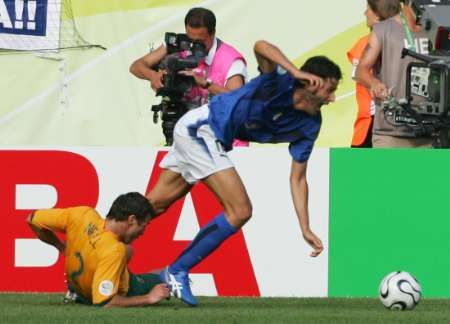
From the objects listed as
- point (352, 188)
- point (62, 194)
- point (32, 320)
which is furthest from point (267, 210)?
point (32, 320)

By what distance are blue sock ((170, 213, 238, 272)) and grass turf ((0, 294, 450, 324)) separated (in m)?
0.29

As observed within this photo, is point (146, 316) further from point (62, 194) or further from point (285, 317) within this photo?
point (62, 194)

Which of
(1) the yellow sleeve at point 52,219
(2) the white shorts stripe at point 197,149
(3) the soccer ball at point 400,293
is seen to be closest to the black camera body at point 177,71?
(2) the white shorts stripe at point 197,149

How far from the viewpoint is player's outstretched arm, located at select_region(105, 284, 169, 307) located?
407 inches

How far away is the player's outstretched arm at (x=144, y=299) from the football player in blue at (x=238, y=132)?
10.7 inches

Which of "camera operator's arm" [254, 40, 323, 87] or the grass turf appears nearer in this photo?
the grass turf

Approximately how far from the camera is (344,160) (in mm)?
12703

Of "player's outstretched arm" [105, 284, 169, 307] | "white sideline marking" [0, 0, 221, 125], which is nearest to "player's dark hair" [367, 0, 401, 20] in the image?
"white sideline marking" [0, 0, 221, 125]

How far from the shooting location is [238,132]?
10789mm

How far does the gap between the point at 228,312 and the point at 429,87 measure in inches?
120

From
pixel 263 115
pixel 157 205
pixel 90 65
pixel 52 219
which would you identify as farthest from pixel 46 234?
pixel 90 65

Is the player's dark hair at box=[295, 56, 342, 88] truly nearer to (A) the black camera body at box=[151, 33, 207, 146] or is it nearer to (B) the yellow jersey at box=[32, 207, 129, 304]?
(B) the yellow jersey at box=[32, 207, 129, 304]

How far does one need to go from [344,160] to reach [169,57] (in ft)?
5.17

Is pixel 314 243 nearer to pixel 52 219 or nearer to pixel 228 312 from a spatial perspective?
pixel 228 312
